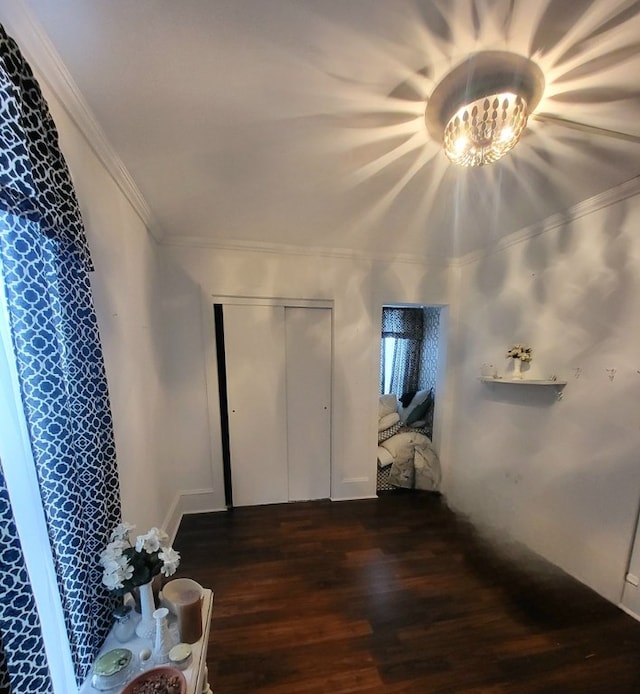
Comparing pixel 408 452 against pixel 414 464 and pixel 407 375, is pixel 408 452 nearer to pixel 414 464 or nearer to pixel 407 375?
pixel 414 464

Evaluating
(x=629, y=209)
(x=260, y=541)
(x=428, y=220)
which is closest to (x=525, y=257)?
(x=629, y=209)

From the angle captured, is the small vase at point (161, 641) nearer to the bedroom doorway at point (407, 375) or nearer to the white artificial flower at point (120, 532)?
the white artificial flower at point (120, 532)

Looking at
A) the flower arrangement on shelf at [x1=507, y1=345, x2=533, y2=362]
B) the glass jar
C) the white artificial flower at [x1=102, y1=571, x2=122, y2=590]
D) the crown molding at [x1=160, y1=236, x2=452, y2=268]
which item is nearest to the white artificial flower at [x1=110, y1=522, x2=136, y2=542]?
the white artificial flower at [x1=102, y1=571, x2=122, y2=590]

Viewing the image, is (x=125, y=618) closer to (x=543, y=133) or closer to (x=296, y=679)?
(x=296, y=679)

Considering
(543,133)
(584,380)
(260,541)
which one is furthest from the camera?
(260,541)

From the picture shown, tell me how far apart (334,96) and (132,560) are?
186 cm

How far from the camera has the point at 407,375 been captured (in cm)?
410

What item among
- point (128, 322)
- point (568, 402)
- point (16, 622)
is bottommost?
point (16, 622)

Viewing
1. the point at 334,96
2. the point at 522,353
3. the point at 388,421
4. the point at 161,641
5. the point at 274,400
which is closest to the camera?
the point at 161,641

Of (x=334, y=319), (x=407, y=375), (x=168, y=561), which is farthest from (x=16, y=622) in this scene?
(x=407, y=375)

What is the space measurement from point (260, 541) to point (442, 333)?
105 inches

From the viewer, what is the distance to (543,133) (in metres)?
1.25

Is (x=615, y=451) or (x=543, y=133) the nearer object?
(x=543, y=133)

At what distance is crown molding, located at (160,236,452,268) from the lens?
8.14 ft
